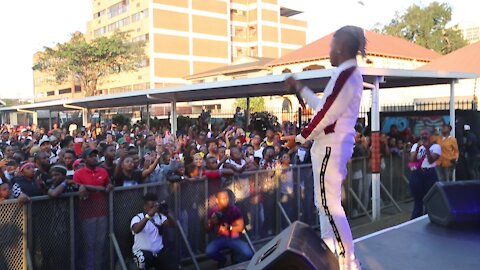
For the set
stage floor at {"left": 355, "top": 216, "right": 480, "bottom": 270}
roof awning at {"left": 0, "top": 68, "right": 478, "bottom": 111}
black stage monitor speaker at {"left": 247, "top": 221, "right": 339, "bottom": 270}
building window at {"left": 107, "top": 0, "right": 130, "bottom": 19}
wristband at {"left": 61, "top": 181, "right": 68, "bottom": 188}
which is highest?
building window at {"left": 107, "top": 0, "right": 130, "bottom": 19}

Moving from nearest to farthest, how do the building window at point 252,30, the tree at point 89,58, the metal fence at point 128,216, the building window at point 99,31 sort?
the metal fence at point 128,216
the tree at point 89,58
the building window at point 252,30
the building window at point 99,31

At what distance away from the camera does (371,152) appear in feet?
31.2

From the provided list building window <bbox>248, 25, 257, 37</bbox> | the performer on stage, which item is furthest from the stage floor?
building window <bbox>248, 25, 257, 37</bbox>

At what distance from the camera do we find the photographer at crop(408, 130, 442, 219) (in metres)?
8.41

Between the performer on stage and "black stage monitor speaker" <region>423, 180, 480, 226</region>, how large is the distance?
104 inches

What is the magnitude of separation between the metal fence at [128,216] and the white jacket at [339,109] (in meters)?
3.39

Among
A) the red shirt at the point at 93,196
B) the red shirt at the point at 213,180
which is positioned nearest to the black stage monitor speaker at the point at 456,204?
the red shirt at the point at 213,180

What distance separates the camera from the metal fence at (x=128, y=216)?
520 centimetres

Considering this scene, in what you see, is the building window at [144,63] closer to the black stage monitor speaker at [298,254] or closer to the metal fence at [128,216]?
the metal fence at [128,216]

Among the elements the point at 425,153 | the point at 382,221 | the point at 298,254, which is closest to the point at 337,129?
the point at 298,254

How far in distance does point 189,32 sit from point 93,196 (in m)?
61.4

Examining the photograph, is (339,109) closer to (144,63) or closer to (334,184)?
(334,184)

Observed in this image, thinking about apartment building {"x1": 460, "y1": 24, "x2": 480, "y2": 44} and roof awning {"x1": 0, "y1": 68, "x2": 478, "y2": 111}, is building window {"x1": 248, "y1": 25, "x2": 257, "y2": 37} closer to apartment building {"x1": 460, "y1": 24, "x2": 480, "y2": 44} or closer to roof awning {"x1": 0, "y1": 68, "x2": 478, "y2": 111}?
apartment building {"x1": 460, "y1": 24, "x2": 480, "y2": 44}

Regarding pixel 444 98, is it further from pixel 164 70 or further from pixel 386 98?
pixel 164 70
